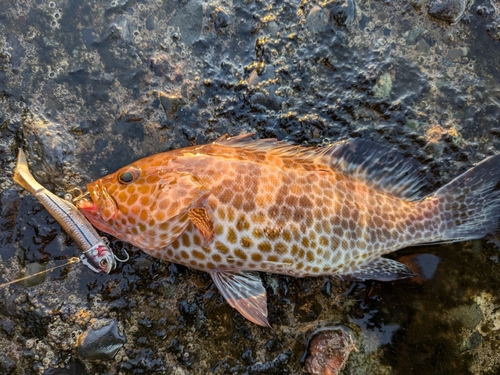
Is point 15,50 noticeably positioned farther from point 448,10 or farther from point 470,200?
point 470,200

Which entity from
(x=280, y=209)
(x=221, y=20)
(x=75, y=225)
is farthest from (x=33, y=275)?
(x=221, y=20)

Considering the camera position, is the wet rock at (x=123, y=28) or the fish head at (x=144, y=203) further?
the wet rock at (x=123, y=28)

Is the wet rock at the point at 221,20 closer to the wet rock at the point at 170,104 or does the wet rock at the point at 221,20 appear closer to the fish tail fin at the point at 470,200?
the wet rock at the point at 170,104

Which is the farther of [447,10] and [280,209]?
[447,10]

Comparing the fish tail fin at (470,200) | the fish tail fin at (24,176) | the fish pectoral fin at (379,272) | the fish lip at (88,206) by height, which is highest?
the fish tail fin at (470,200)

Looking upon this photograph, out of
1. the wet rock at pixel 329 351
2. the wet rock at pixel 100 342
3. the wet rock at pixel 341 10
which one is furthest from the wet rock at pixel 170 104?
the wet rock at pixel 329 351

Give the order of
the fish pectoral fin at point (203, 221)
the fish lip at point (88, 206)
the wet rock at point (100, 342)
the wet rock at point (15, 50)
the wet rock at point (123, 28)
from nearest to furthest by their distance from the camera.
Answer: the fish pectoral fin at point (203, 221) → the fish lip at point (88, 206) → the wet rock at point (100, 342) → the wet rock at point (15, 50) → the wet rock at point (123, 28)

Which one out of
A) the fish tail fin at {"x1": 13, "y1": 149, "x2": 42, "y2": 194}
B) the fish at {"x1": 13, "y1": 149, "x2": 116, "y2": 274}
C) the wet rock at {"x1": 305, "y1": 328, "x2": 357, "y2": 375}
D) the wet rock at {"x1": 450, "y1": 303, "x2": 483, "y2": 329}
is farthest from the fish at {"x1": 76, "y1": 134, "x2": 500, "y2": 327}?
the wet rock at {"x1": 450, "y1": 303, "x2": 483, "y2": 329}
